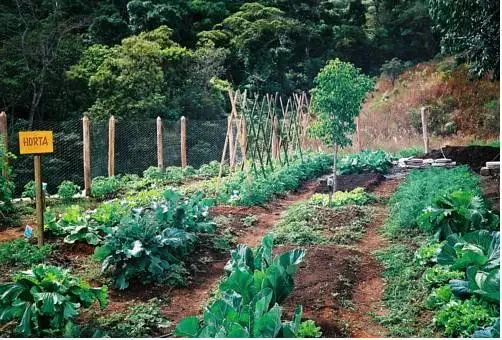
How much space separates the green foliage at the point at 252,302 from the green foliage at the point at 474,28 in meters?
3.29

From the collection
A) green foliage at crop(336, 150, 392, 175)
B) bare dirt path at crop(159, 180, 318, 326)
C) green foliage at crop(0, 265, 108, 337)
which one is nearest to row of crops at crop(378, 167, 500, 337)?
bare dirt path at crop(159, 180, 318, 326)

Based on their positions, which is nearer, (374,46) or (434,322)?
(434,322)

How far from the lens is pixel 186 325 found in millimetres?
2762

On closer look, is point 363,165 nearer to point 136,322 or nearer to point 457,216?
point 457,216

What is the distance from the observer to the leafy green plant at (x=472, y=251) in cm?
343

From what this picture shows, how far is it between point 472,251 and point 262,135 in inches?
262

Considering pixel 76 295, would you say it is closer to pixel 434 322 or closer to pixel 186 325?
pixel 186 325

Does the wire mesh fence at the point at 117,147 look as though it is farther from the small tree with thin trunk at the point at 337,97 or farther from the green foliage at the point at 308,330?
the green foliage at the point at 308,330

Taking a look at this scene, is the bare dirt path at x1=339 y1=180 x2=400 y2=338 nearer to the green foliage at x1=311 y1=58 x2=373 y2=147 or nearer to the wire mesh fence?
the green foliage at x1=311 y1=58 x2=373 y2=147

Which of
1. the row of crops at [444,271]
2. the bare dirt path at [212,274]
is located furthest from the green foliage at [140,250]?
the row of crops at [444,271]

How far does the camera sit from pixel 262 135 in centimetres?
995

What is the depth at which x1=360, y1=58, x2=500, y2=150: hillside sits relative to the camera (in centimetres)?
1182

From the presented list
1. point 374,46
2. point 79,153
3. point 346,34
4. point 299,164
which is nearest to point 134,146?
point 79,153

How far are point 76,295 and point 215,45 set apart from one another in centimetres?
977
